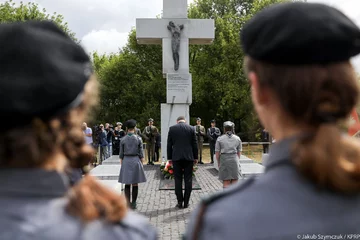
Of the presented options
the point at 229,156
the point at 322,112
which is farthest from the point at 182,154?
the point at 322,112

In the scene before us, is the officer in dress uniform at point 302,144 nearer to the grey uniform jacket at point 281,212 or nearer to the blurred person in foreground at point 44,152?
the grey uniform jacket at point 281,212

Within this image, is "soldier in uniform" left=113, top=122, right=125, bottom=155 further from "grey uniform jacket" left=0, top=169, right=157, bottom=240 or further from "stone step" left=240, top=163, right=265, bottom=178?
"grey uniform jacket" left=0, top=169, right=157, bottom=240

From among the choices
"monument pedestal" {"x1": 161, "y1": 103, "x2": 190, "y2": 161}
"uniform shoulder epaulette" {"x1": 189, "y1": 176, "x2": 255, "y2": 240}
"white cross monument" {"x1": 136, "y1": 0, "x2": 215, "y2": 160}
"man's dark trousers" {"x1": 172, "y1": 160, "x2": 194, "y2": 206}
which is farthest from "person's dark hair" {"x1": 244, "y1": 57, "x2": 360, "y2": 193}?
"monument pedestal" {"x1": 161, "y1": 103, "x2": 190, "y2": 161}

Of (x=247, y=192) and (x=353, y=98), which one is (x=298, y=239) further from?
(x=353, y=98)

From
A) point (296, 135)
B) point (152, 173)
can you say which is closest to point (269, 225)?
point (296, 135)

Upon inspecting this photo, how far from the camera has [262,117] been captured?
1383mm

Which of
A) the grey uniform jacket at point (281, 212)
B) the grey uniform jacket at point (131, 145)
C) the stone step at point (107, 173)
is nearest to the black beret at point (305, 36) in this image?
the grey uniform jacket at point (281, 212)

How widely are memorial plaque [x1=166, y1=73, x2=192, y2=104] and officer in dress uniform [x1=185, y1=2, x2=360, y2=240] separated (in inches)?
561

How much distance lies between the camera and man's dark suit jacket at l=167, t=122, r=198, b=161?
8.67 m

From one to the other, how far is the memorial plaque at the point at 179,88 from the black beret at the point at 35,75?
14.3 m

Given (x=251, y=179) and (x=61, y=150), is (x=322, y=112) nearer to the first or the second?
(x=251, y=179)

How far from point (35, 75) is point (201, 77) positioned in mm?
35465

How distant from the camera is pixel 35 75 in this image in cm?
112

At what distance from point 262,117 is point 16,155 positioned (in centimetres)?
75
